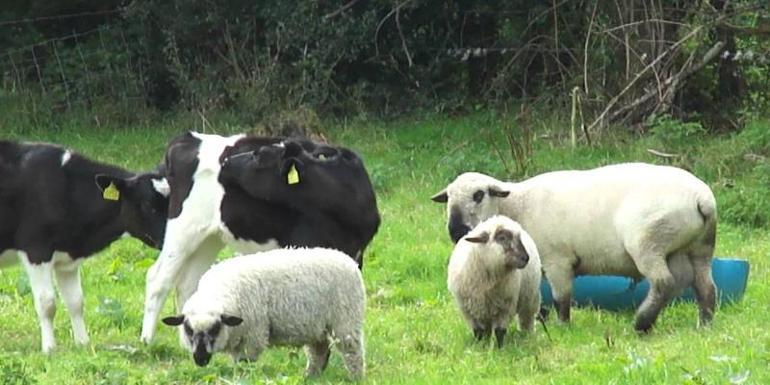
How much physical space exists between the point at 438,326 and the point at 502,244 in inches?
48.6

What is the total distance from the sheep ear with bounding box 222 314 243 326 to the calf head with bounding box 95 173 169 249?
305cm

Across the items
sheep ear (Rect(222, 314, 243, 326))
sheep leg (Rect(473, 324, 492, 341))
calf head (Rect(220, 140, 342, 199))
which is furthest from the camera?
calf head (Rect(220, 140, 342, 199))

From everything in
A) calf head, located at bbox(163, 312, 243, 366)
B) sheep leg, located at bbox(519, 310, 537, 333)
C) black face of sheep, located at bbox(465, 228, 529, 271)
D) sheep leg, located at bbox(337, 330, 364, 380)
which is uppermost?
calf head, located at bbox(163, 312, 243, 366)

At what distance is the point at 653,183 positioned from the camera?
467 inches

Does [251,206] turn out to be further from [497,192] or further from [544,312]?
[544,312]

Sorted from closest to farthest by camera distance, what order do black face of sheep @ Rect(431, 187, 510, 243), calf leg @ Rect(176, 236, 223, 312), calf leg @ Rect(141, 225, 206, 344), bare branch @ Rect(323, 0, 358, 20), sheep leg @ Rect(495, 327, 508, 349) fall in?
sheep leg @ Rect(495, 327, 508, 349) < calf leg @ Rect(141, 225, 206, 344) < calf leg @ Rect(176, 236, 223, 312) < black face of sheep @ Rect(431, 187, 510, 243) < bare branch @ Rect(323, 0, 358, 20)

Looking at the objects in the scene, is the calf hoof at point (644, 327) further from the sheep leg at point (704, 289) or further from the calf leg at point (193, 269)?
the calf leg at point (193, 269)

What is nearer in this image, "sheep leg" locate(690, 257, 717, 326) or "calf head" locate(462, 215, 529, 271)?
"calf head" locate(462, 215, 529, 271)

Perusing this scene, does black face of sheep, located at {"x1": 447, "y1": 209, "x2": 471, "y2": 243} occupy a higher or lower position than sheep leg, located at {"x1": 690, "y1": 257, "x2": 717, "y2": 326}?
higher

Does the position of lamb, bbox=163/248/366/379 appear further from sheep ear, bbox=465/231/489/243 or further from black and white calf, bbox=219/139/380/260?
black and white calf, bbox=219/139/380/260

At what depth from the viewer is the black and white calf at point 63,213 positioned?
12.1 m

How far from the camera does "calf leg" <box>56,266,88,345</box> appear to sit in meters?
12.2

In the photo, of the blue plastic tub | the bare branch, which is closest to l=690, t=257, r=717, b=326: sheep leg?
the blue plastic tub

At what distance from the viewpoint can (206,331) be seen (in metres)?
9.70
